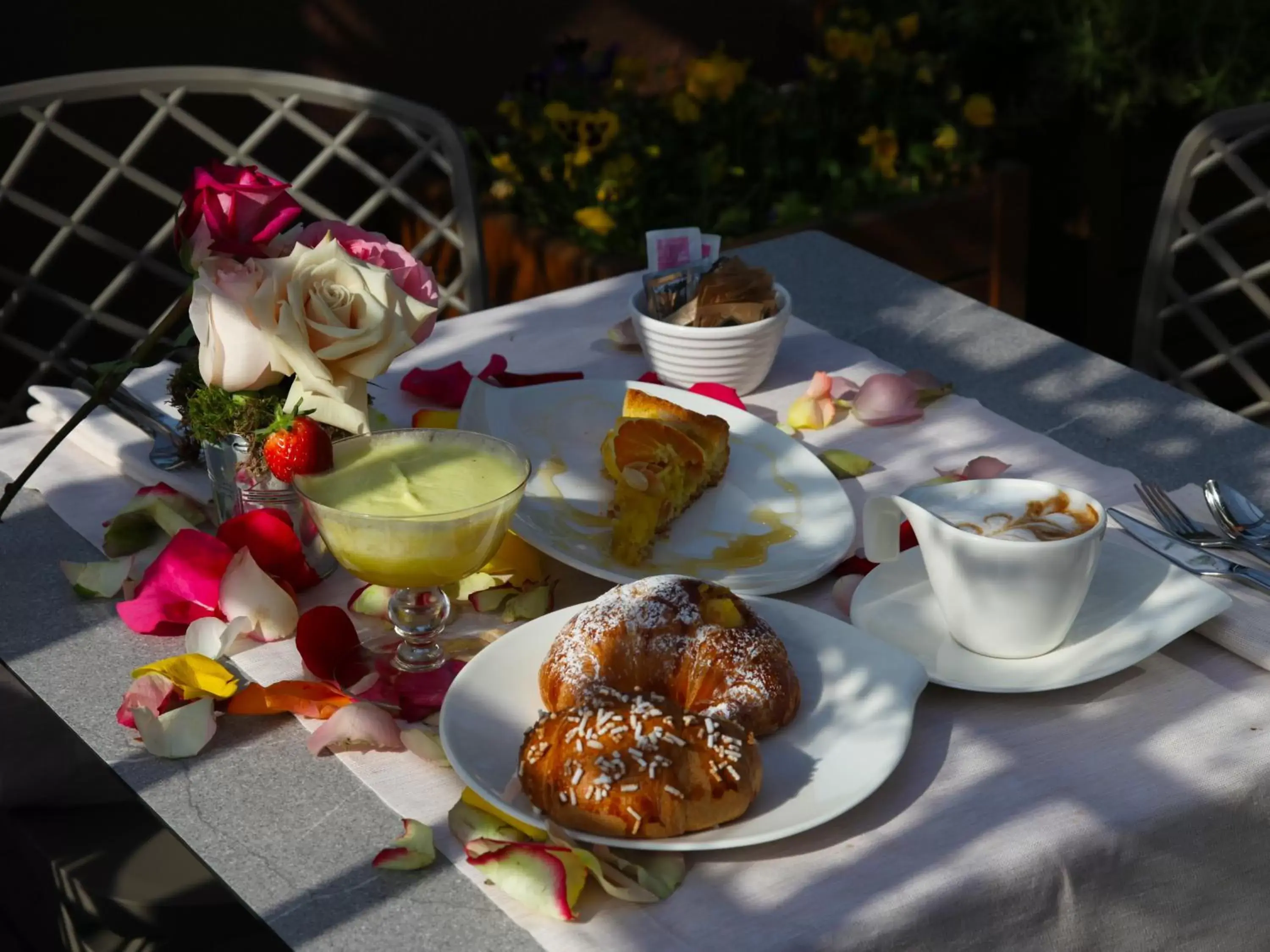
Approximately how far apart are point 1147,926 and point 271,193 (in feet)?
2.90

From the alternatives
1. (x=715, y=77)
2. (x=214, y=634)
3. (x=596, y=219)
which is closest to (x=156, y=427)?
(x=214, y=634)

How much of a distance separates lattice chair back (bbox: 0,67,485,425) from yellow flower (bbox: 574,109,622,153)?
0.37 meters

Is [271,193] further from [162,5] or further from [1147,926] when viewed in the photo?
[162,5]

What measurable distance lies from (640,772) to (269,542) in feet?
1.59

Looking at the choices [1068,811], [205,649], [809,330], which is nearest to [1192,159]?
[809,330]

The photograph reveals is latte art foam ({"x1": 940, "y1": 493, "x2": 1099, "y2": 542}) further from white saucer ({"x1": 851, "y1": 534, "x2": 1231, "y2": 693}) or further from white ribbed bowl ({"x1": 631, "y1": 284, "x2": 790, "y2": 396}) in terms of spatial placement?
white ribbed bowl ({"x1": 631, "y1": 284, "x2": 790, "y2": 396})

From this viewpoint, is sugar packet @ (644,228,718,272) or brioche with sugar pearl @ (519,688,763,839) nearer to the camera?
brioche with sugar pearl @ (519,688,763,839)

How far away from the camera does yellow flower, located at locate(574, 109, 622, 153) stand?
3.46m

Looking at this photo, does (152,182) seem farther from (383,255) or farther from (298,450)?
(298,450)

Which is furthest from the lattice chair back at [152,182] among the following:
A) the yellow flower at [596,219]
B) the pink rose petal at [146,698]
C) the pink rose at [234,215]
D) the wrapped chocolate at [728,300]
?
the pink rose petal at [146,698]

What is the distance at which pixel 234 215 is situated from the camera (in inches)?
50.1

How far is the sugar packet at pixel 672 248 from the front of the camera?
1793 mm

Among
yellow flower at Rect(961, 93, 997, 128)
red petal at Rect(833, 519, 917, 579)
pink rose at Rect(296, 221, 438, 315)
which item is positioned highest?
pink rose at Rect(296, 221, 438, 315)

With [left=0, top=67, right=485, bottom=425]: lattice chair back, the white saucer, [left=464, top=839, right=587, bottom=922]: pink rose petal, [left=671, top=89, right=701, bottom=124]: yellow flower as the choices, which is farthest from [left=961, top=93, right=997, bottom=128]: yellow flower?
[left=464, top=839, right=587, bottom=922]: pink rose petal
